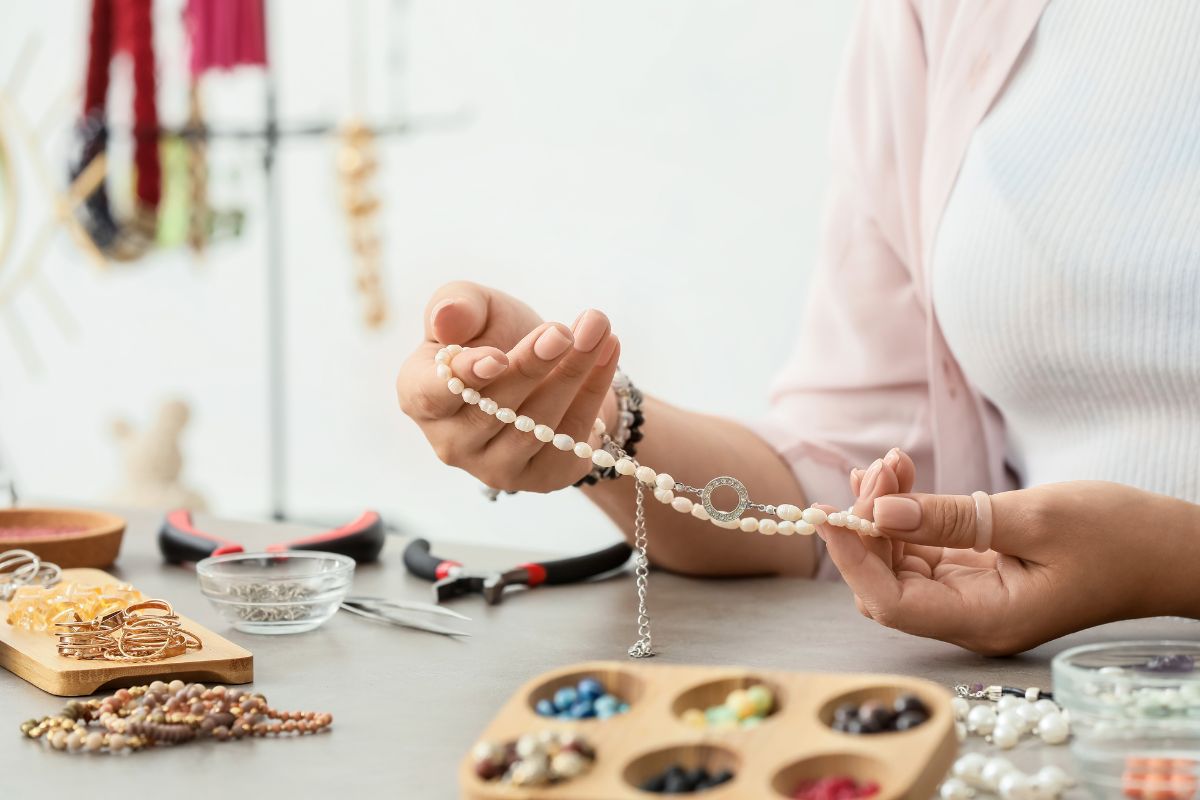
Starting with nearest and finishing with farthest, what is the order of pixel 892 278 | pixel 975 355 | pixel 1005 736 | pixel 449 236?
pixel 1005 736 < pixel 975 355 < pixel 892 278 < pixel 449 236

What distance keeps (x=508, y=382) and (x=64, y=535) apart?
1.63ft

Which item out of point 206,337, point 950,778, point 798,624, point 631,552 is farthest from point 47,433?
point 950,778

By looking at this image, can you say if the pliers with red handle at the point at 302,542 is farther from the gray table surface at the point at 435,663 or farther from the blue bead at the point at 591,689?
the blue bead at the point at 591,689

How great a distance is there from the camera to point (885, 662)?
2.54 ft

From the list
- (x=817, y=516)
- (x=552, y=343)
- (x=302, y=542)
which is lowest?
(x=302, y=542)

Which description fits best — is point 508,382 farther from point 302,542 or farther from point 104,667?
point 302,542

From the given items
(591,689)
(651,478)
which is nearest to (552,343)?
(651,478)

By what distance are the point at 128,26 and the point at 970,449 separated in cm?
226

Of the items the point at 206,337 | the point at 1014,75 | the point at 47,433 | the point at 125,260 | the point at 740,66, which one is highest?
the point at 740,66

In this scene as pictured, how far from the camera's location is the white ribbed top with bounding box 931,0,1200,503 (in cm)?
100

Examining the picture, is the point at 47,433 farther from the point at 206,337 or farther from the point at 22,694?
the point at 22,694

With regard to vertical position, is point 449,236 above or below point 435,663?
above

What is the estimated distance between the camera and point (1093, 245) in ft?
3.37

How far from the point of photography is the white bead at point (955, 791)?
1.70 feet
